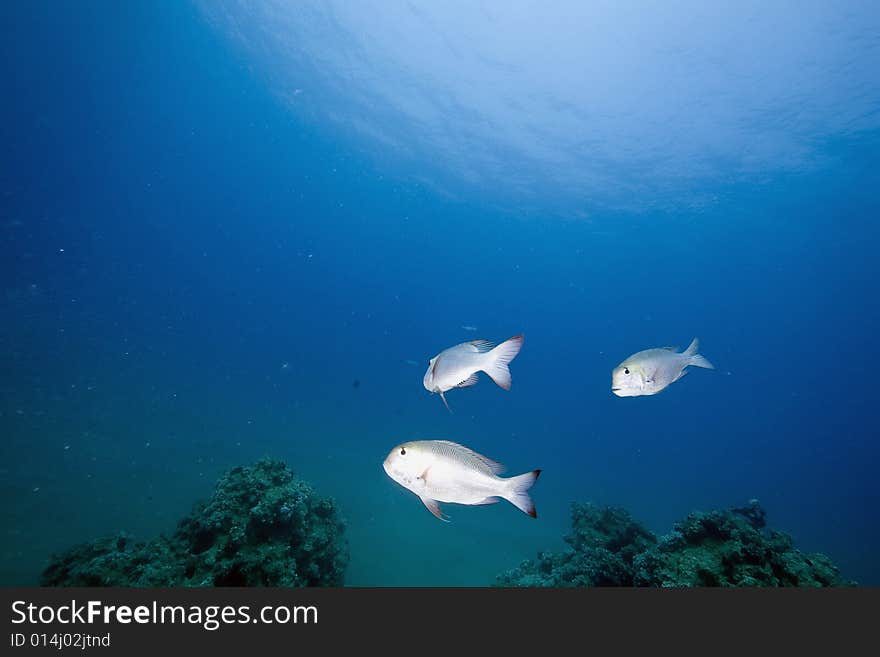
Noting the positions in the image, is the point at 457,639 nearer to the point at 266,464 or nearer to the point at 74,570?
the point at 266,464

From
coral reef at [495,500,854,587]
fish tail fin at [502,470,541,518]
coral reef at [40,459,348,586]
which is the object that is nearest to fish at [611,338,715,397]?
fish tail fin at [502,470,541,518]

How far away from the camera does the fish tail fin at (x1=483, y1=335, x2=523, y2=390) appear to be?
2.85 metres

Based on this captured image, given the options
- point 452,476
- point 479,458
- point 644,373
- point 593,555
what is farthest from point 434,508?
point 593,555

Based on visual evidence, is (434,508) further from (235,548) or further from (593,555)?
(593,555)

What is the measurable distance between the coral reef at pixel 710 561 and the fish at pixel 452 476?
4345 millimetres

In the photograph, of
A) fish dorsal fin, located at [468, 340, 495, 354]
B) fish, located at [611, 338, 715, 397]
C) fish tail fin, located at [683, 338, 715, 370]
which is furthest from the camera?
fish tail fin, located at [683, 338, 715, 370]

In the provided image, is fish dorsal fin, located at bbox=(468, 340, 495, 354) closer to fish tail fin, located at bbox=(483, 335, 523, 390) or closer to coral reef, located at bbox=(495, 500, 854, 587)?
fish tail fin, located at bbox=(483, 335, 523, 390)

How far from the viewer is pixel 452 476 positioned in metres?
2.17

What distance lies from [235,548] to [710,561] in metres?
7.23

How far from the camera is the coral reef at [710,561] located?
459 cm

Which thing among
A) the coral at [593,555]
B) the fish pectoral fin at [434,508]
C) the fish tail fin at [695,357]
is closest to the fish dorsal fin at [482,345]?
the fish pectoral fin at [434,508]

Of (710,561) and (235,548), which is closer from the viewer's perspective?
(710,561)

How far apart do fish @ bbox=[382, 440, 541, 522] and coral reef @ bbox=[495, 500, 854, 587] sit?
14.3 ft

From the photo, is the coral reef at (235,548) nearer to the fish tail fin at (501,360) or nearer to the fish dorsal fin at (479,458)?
the fish dorsal fin at (479,458)
